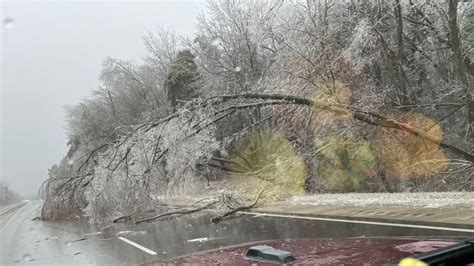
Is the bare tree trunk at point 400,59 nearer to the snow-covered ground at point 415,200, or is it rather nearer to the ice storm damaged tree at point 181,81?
the snow-covered ground at point 415,200

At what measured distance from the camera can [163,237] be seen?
43.4ft

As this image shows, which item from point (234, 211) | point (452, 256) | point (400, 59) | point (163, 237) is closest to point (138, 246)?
point (163, 237)

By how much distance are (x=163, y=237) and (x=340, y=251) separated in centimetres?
1074

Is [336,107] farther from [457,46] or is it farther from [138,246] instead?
[138,246]

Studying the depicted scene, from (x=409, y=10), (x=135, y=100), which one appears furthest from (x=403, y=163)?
(x=135, y=100)

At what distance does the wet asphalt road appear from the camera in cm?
1017

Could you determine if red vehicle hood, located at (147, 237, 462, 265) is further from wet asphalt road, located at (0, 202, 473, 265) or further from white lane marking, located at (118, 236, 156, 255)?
white lane marking, located at (118, 236, 156, 255)

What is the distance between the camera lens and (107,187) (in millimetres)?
15289

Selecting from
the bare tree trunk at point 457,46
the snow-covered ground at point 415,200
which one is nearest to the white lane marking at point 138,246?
the snow-covered ground at point 415,200

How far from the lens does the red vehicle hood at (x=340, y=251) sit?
2.65 metres

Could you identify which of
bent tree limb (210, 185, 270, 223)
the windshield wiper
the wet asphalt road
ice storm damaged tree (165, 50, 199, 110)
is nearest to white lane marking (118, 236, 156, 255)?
the wet asphalt road

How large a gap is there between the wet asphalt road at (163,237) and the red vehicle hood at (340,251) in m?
5.32

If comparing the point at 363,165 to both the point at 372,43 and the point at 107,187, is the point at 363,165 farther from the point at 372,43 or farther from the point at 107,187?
the point at 107,187

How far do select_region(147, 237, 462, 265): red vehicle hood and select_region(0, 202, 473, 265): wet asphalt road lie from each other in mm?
5316
